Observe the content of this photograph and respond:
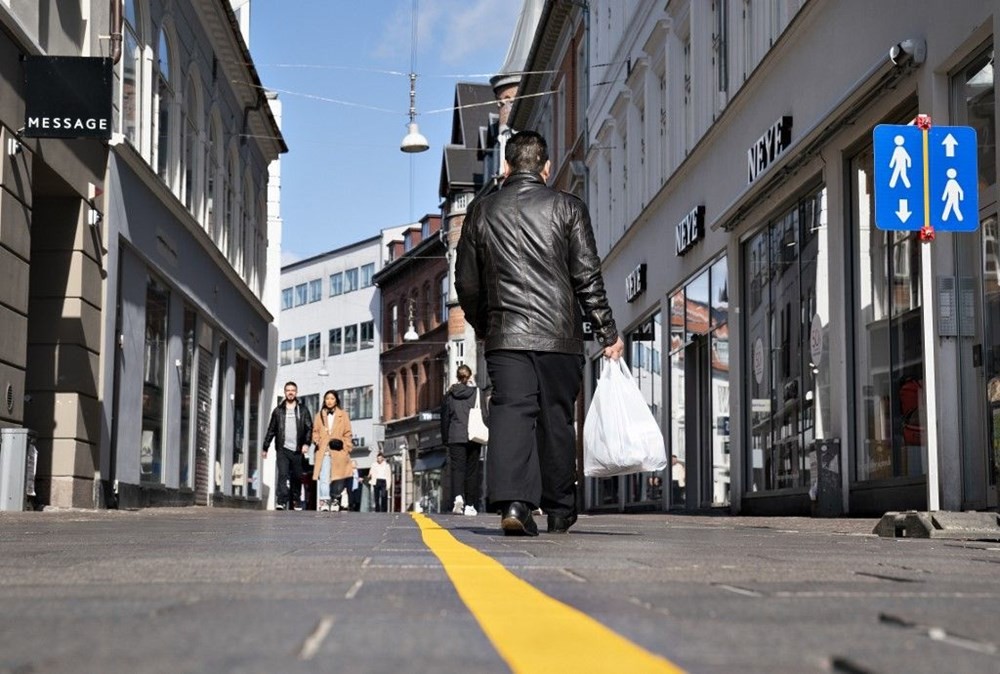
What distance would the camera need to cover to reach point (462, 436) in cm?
1969

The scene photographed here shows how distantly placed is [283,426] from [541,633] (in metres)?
20.4

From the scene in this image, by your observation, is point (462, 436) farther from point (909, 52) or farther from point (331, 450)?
point (909, 52)

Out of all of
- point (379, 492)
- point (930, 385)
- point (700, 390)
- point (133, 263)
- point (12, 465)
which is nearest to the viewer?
point (930, 385)

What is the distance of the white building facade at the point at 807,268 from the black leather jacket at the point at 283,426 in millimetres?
5627

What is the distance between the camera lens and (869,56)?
14.8 meters

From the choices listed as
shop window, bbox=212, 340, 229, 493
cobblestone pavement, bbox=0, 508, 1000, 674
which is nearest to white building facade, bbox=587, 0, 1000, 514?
cobblestone pavement, bbox=0, 508, 1000, 674

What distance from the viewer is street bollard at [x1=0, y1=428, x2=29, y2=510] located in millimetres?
16375

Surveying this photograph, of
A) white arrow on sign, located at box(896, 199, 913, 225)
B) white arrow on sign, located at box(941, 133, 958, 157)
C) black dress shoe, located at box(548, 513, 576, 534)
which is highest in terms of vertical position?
white arrow on sign, located at box(941, 133, 958, 157)

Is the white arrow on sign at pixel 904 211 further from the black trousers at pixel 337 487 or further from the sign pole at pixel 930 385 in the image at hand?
the black trousers at pixel 337 487

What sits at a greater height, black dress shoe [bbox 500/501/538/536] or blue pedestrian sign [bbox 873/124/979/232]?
blue pedestrian sign [bbox 873/124/979/232]

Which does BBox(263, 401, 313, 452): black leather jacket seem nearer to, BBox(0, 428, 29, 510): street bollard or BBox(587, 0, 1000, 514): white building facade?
BBox(587, 0, 1000, 514): white building facade

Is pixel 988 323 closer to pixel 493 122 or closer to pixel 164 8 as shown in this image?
pixel 164 8

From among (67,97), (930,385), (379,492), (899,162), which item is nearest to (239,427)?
(67,97)

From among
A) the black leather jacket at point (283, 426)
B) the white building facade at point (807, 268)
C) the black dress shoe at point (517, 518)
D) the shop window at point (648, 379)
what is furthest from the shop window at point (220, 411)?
the black dress shoe at point (517, 518)
